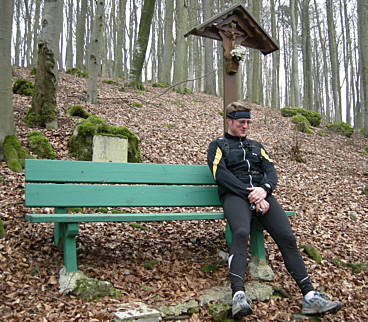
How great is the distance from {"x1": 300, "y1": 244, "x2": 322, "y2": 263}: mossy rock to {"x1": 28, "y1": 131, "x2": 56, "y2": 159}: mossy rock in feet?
13.4

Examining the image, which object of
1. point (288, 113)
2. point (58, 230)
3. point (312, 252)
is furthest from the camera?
point (288, 113)

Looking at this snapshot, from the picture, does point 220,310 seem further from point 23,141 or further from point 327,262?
point 23,141

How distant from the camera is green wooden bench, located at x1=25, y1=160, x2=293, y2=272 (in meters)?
3.34

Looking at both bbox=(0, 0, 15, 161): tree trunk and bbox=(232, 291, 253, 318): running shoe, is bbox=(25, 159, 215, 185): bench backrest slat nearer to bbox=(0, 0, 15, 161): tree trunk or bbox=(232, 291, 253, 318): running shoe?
bbox=(232, 291, 253, 318): running shoe

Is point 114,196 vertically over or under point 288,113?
under

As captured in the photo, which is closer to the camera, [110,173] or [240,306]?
[240,306]

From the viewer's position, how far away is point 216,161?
3.85 metres

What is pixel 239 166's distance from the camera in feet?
12.9

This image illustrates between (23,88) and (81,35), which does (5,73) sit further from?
(81,35)

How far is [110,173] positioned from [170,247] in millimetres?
1166

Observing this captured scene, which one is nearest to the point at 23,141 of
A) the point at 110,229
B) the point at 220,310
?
the point at 110,229

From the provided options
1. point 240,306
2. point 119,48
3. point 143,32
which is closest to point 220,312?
point 240,306

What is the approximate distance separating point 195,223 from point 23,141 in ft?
10.5

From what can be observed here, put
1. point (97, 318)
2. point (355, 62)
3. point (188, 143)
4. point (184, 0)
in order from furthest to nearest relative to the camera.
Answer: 1. point (355, 62)
2. point (184, 0)
3. point (188, 143)
4. point (97, 318)
